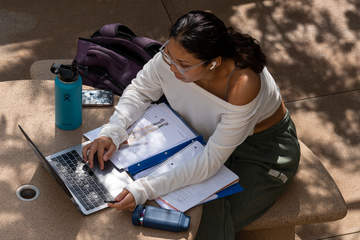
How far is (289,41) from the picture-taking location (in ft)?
17.1

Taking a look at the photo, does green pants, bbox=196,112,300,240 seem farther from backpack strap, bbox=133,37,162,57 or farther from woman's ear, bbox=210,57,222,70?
backpack strap, bbox=133,37,162,57

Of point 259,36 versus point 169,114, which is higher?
point 169,114

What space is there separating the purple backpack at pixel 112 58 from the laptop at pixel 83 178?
716 mm

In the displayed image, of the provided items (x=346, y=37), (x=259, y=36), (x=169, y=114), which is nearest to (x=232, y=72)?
(x=169, y=114)

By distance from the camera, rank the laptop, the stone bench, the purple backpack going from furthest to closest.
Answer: the purple backpack < the stone bench < the laptop

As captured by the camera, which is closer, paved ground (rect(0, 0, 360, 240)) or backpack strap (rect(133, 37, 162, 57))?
backpack strap (rect(133, 37, 162, 57))

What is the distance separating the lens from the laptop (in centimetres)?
247

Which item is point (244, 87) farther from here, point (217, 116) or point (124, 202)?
point (124, 202)

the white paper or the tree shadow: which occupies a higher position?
the white paper

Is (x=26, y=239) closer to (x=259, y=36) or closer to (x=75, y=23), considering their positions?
(x=75, y=23)

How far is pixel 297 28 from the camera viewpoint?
5.35 m

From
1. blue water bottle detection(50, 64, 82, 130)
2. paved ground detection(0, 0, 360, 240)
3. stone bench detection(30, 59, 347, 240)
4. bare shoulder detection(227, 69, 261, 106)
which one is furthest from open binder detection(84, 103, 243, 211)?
paved ground detection(0, 0, 360, 240)

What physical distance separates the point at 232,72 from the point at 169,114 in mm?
415

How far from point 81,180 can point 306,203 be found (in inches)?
47.8
